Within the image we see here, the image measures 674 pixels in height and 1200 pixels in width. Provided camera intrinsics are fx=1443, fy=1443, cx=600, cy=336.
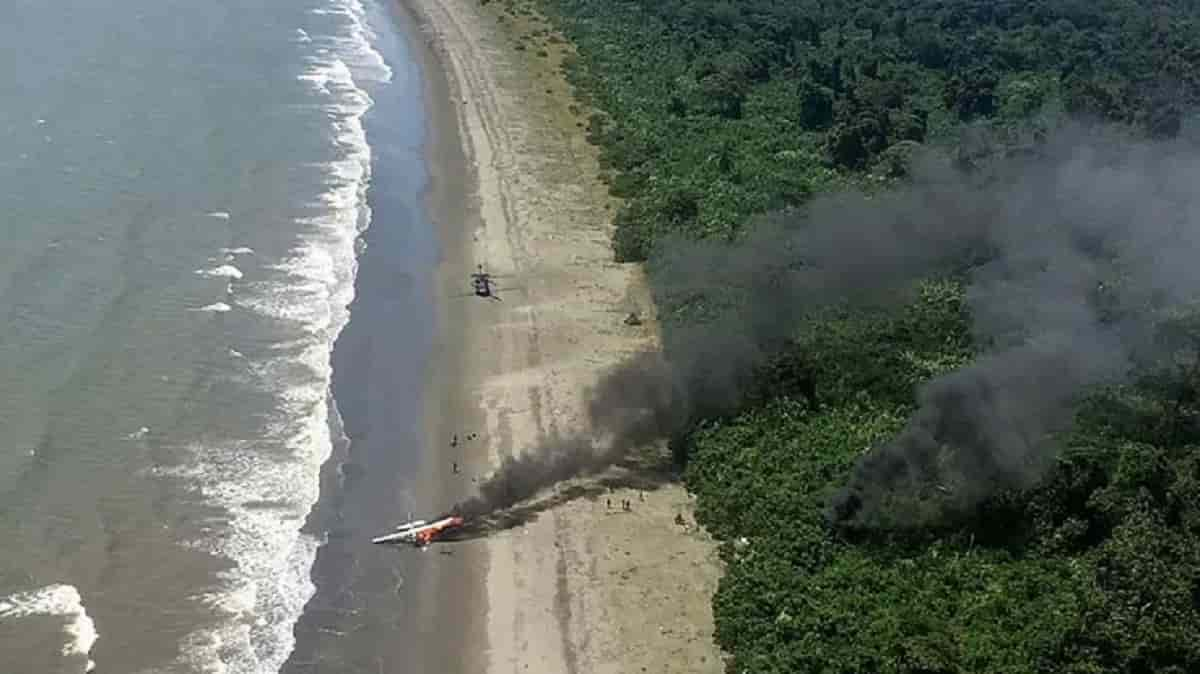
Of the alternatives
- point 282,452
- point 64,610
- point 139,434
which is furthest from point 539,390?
point 64,610

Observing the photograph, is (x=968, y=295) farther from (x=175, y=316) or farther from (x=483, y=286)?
(x=175, y=316)

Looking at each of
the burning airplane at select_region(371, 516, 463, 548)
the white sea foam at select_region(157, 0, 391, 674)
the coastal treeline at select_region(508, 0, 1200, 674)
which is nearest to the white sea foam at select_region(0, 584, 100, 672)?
the white sea foam at select_region(157, 0, 391, 674)

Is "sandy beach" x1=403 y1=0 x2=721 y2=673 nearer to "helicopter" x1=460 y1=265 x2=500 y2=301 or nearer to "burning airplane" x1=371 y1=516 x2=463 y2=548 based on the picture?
"helicopter" x1=460 y1=265 x2=500 y2=301

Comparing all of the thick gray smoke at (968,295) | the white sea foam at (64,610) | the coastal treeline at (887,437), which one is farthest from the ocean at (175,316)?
the coastal treeline at (887,437)

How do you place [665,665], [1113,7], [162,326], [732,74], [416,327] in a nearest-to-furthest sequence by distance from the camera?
[665,665]
[162,326]
[416,327]
[732,74]
[1113,7]

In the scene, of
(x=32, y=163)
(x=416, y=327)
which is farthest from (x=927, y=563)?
(x=32, y=163)

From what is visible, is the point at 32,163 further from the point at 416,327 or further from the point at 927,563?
the point at 927,563
